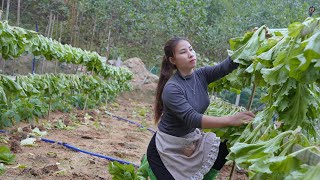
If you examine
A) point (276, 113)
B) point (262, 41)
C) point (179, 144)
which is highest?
point (262, 41)

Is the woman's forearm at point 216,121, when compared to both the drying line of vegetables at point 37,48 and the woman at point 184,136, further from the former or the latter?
the drying line of vegetables at point 37,48

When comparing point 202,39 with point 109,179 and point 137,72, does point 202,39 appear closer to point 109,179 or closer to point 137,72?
point 137,72

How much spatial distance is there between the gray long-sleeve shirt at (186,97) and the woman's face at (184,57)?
0.07 meters

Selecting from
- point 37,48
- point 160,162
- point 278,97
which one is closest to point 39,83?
point 37,48

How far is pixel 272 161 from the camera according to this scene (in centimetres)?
158

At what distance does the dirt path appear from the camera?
5.39 m

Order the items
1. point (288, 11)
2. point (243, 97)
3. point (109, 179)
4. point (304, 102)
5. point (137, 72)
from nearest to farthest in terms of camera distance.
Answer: point (304, 102)
point (109, 179)
point (288, 11)
point (243, 97)
point (137, 72)

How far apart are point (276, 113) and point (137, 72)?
62.6 ft

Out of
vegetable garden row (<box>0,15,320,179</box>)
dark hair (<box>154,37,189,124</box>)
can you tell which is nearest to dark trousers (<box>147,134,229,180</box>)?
vegetable garden row (<box>0,15,320,179</box>)

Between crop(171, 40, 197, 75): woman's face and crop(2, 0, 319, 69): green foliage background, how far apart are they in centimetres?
1251

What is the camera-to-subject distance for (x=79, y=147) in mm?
7148

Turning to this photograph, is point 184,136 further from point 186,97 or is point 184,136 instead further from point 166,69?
point 166,69

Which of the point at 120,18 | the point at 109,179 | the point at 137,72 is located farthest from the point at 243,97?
the point at 109,179

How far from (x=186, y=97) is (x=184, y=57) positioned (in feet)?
1.04
